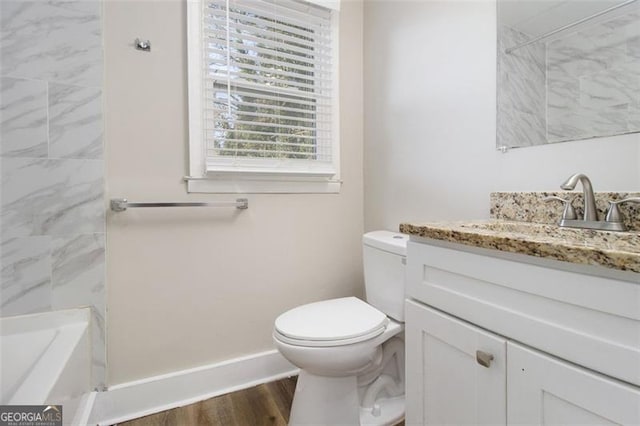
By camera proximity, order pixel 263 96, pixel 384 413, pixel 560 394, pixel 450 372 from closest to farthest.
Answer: pixel 560 394 < pixel 450 372 < pixel 384 413 < pixel 263 96

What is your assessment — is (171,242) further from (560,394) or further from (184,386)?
(560,394)

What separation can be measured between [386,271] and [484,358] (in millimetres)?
698

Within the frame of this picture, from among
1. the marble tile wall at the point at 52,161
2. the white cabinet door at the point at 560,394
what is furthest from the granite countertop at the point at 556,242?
the marble tile wall at the point at 52,161

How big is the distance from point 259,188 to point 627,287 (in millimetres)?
1416

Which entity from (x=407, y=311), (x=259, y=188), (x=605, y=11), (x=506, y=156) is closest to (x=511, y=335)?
(x=407, y=311)

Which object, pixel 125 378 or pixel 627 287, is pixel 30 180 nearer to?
pixel 125 378

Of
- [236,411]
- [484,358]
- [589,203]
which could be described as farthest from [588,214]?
[236,411]

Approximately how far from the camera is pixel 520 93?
1154 millimetres

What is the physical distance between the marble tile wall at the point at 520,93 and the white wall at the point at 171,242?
978mm

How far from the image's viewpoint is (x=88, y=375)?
132cm

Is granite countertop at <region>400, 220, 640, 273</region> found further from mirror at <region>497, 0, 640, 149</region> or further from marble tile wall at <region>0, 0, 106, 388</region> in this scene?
marble tile wall at <region>0, 0, 106, 388</region>

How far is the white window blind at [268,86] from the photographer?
60.3 inches

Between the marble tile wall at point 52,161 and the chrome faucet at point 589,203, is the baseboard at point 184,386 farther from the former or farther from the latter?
the chrome faucet at point 589,203

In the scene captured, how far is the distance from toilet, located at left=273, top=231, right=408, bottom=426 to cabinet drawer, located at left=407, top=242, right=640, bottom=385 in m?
0.42
